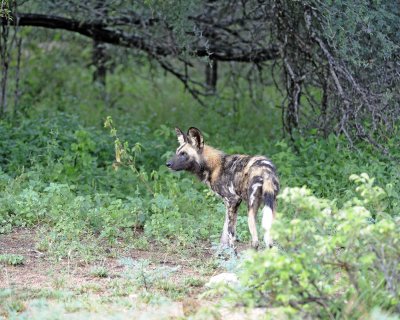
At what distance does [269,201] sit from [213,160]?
1198 millimetres

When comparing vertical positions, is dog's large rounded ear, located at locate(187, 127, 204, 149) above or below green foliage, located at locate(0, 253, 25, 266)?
above

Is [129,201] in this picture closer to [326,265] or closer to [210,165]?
[210,165]

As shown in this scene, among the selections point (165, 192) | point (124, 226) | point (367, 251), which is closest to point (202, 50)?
point (165, 192)

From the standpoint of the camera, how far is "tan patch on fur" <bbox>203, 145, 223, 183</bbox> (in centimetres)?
677

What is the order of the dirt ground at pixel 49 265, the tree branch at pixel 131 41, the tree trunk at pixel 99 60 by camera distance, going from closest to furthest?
1. the dirt ground at pixel 49 265
2. the tree branch at pixel 131 41
3. the tree trunk at pixel 99 60

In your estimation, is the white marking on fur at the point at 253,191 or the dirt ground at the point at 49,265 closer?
the dirt ground at the point at 49,265

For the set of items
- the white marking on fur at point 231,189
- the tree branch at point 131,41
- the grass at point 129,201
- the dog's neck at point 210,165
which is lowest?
the grass at point 129,201

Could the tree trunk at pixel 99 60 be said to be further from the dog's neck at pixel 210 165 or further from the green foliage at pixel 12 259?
the green foliage at pixel 12 259

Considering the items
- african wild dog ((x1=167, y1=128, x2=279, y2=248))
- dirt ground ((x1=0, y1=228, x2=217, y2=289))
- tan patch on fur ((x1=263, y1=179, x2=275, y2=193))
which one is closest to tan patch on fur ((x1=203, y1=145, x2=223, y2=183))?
african wild dog ((x1=167, y1=128, x2=279, y2=248))

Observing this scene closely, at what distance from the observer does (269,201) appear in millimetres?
5758

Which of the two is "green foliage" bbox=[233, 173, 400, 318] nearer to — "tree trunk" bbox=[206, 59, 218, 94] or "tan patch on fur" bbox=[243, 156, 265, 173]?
"tan patch on fur" bbox=[243, 156, 265, 173]

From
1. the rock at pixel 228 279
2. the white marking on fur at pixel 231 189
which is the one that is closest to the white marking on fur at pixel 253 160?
the white marking on fur at pixel 231 189

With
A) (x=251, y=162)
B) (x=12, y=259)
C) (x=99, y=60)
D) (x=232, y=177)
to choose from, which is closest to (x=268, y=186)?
(x=251, y=162)

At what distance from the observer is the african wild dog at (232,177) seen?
594 centimetres
